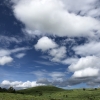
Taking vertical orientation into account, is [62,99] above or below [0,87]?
below

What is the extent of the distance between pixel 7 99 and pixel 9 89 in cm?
3517

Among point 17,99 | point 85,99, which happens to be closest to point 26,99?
point 17,99

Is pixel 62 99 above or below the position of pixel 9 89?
below

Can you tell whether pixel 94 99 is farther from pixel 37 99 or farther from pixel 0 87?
pixel 0 87

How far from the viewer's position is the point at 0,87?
317 ft

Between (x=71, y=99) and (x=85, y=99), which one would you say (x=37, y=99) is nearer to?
(x=71, y=99)

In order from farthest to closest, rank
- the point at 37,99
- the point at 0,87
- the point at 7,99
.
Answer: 1. the point at 0,87
2. the point at 37,99
3. the point at 7,99

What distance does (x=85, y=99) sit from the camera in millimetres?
60719

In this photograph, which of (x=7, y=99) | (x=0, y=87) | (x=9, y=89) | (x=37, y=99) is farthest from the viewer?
(x=0, y=87)

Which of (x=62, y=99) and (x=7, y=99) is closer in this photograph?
(x=7, y=99)

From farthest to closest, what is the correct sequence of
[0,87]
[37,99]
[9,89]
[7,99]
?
1. [0,87]
2. [9,89]
3. [37,99]
4. [7,99]

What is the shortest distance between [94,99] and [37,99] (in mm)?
17389

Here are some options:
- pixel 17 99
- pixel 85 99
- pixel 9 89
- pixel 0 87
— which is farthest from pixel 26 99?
pixel 0 87

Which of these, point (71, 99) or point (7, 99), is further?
point (71, 99)
